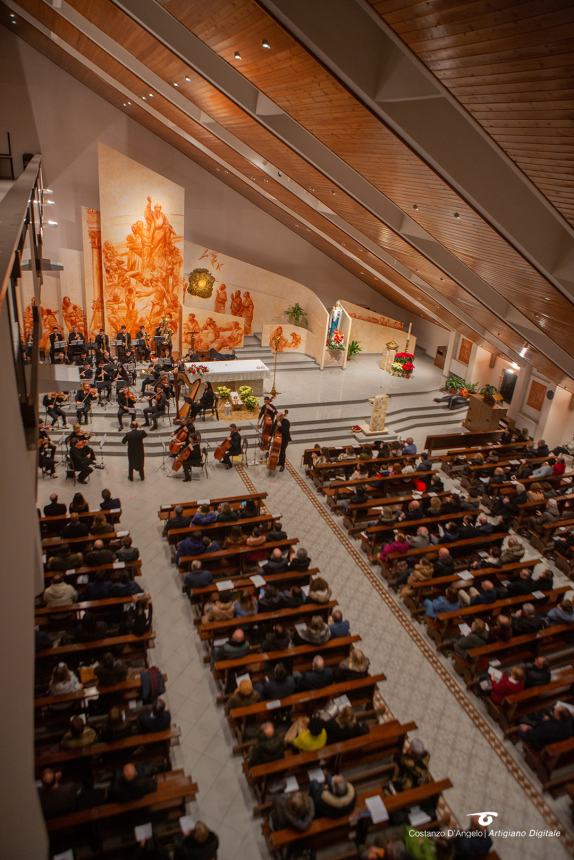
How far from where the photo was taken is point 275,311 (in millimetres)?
19844

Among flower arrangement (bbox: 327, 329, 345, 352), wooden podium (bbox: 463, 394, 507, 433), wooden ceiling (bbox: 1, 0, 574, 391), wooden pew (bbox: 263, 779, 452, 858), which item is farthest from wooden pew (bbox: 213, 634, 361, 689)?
flower arrangement (bbox: 327, 329, 345, 352)

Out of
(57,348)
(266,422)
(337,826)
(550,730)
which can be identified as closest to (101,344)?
(57,348)

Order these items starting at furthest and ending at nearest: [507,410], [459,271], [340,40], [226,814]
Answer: [507,410] → [459,271] → [226,814] → [340,40]

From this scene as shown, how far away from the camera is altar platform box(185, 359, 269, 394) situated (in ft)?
48.8

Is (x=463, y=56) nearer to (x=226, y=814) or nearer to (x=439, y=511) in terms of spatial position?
(x=226, y=814)

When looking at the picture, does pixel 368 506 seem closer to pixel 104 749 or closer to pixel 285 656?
pixel 285 656

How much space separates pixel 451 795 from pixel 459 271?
304 inches

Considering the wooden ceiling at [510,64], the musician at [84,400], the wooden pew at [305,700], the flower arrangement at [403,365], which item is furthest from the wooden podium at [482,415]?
the wooden ceiling at [510,64]

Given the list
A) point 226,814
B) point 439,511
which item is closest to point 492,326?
point 439,511

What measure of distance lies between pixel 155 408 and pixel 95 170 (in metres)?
9.11

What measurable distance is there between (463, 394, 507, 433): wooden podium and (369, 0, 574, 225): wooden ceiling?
36.8ft

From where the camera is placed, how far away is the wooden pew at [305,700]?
6.18m

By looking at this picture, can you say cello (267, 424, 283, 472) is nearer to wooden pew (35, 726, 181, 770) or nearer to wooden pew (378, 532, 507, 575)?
wooden pew (378, 532, 507, 575)

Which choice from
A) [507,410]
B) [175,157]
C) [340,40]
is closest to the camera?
[340,40]
